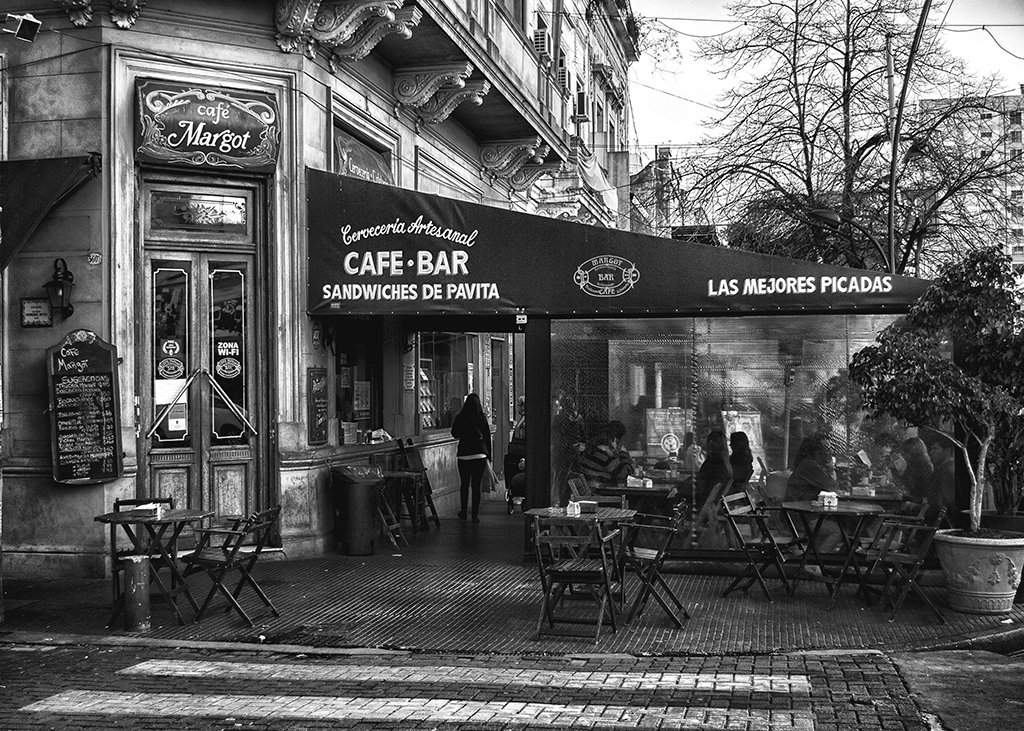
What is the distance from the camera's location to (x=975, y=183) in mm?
19656

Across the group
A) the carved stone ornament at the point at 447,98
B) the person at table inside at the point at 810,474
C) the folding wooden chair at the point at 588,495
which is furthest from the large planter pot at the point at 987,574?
the carved stone ornament at the point at 447,98

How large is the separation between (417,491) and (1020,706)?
29.6 ft

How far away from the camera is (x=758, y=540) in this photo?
1084cm

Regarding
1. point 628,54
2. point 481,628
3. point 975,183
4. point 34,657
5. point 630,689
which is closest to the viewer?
point 630,689

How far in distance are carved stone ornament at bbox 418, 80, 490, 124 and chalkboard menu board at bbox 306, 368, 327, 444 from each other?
4876mm

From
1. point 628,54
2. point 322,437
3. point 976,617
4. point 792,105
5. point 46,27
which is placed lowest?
point 976,617

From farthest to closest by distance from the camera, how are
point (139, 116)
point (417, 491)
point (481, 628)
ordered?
point (417, 491) < point (139, 116) < point (481, 628)

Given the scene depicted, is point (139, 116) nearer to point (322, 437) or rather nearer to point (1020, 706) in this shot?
point (322, 437)

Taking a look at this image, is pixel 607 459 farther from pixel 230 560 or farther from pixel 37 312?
pixel 37 312

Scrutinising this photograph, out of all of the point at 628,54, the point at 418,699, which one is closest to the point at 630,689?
the point at 418,699

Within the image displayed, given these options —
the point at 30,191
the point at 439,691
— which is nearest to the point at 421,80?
the point at 30,191

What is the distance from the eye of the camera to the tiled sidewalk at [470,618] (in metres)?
8.05

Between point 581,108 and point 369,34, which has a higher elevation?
point 581,108

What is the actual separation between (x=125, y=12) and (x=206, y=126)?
1.36 m
